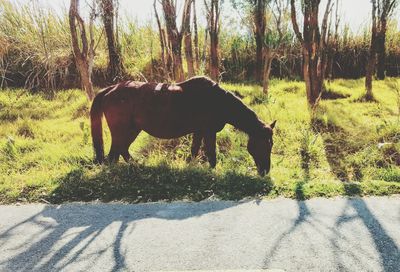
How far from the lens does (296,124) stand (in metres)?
7.32

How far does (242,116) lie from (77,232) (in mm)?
2570

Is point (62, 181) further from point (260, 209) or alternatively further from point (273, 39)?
point (273, 39)

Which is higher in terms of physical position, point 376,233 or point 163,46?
point 163,46

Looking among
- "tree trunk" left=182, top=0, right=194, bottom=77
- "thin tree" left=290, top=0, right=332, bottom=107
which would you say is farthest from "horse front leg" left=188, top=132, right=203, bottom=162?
"thin tree" left=290, top=0, right=332, bottom=107

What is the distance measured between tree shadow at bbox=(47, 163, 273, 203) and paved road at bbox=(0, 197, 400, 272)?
21 centimetres

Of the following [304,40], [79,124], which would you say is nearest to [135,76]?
[79,124]

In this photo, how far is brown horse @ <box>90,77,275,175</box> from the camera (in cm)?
555

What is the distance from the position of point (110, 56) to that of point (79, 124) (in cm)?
300

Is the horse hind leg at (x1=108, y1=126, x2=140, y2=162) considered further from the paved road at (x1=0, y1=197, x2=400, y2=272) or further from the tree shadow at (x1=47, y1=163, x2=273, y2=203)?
the paved road at (x1=0, y1=197, x2=400, y2=272)

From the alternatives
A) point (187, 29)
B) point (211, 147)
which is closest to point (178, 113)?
point (211, 147)

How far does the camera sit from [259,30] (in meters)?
9.56

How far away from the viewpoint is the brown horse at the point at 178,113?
218 inches

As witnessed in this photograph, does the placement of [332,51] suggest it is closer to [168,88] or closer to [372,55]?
[372,55]

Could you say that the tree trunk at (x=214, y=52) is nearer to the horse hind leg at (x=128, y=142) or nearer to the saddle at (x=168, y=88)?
the saddle at (x=168, y=88)
